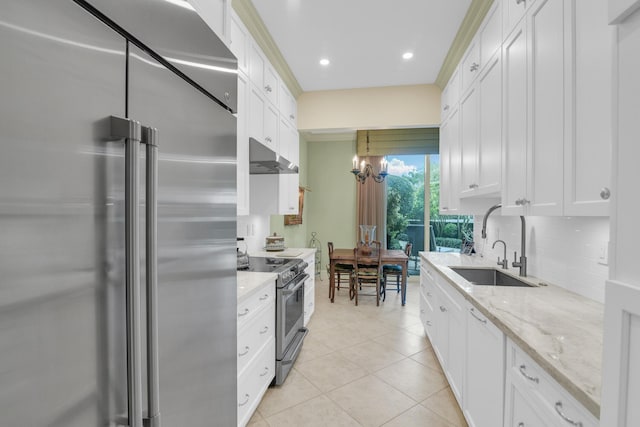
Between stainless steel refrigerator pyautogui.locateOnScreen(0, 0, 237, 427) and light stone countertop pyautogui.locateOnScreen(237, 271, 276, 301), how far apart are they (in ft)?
2.28

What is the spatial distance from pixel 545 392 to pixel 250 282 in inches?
59.6

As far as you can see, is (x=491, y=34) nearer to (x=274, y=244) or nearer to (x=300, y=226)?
(x=274, y=244)

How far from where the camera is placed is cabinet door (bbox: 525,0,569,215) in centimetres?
135

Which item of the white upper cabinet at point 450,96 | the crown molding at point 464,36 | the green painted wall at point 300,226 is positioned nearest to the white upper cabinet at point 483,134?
the white upper cabinet at point 450,96

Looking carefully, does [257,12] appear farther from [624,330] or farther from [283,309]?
[624,330]

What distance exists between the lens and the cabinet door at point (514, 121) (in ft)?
5.53

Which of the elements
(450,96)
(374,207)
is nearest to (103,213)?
(450,96)

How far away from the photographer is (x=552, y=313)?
4.43 feet

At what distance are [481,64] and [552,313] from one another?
1.99 metres

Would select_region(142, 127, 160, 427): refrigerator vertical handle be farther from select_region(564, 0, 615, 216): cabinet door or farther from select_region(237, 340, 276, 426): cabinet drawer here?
select_region(564, 0, 615, 216): cabinet door

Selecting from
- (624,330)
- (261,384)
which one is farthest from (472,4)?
(261,384)

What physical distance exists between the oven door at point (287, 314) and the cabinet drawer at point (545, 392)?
1.50m

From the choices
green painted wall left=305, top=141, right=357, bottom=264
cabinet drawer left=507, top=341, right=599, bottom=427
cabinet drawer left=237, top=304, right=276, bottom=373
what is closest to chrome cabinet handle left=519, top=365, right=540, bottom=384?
cabinet drawer left=507, top=341, right=599, bottom=427

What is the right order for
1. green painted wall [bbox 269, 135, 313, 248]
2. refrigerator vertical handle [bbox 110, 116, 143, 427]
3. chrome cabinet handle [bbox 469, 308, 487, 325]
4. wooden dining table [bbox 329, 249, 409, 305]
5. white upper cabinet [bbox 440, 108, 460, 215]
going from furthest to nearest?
green painted wall [bbox 269, 135, 313, 248], wooden dining table [bbox 329, 249, 409, 305], white upper cabinet [bbox 440, 108, 460, 215], chrome cabinet handle [bbox 469, 308, 487, 325], refrigerator vertical handle [bbox 110, 116, 143, 427]
